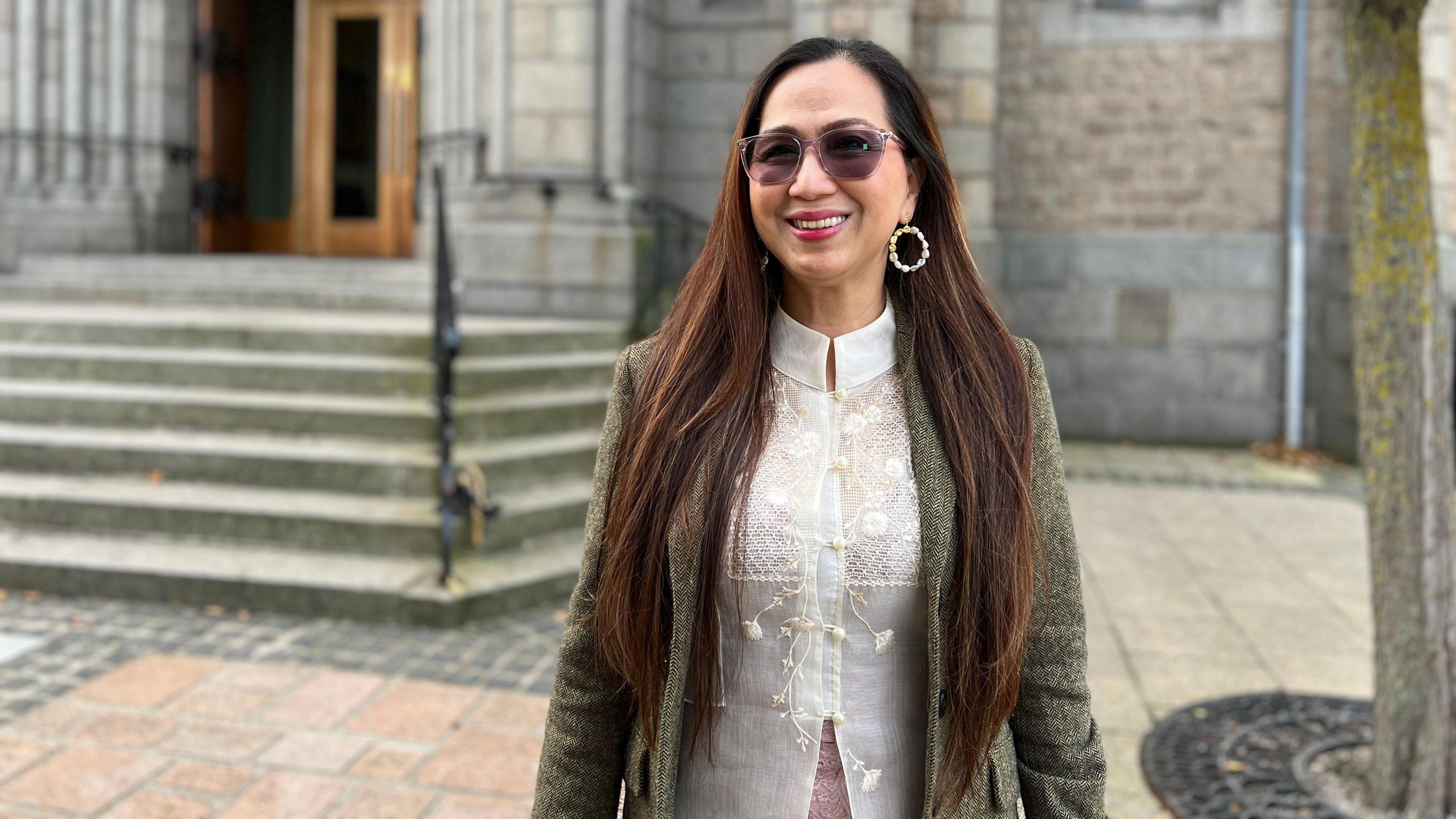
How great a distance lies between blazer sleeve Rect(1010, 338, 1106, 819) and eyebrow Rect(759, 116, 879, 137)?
0.45 meters

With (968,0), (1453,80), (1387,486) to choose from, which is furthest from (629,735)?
(1453,80)

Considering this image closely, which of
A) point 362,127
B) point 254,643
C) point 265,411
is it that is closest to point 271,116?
point 362,127

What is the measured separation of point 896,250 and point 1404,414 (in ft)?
7.26

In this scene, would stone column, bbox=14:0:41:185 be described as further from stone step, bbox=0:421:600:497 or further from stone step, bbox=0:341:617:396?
stone step, bbox=0:421:600:497

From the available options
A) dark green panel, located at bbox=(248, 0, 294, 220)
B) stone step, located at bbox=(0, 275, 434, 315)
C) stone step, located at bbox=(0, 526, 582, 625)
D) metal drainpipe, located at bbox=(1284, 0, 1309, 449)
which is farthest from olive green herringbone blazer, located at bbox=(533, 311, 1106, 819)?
dark green panel, located at bbox=(248, 0, 294, 220)

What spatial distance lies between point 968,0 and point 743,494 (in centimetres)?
819

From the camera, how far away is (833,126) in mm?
1515

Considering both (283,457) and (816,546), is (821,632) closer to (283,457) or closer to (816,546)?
(816,546)

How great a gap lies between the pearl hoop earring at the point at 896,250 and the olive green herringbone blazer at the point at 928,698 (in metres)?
0.09

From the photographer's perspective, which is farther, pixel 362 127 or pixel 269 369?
pixel 362 127

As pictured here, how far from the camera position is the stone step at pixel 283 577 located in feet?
15.9

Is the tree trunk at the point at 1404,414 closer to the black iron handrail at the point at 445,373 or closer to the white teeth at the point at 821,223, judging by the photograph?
the white teeth at the point at 821,223

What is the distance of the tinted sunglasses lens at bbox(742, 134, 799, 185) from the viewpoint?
1.52 m

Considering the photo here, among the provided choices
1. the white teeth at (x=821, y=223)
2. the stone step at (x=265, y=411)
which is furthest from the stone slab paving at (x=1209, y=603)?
the stone step at (x=265, y=411)
